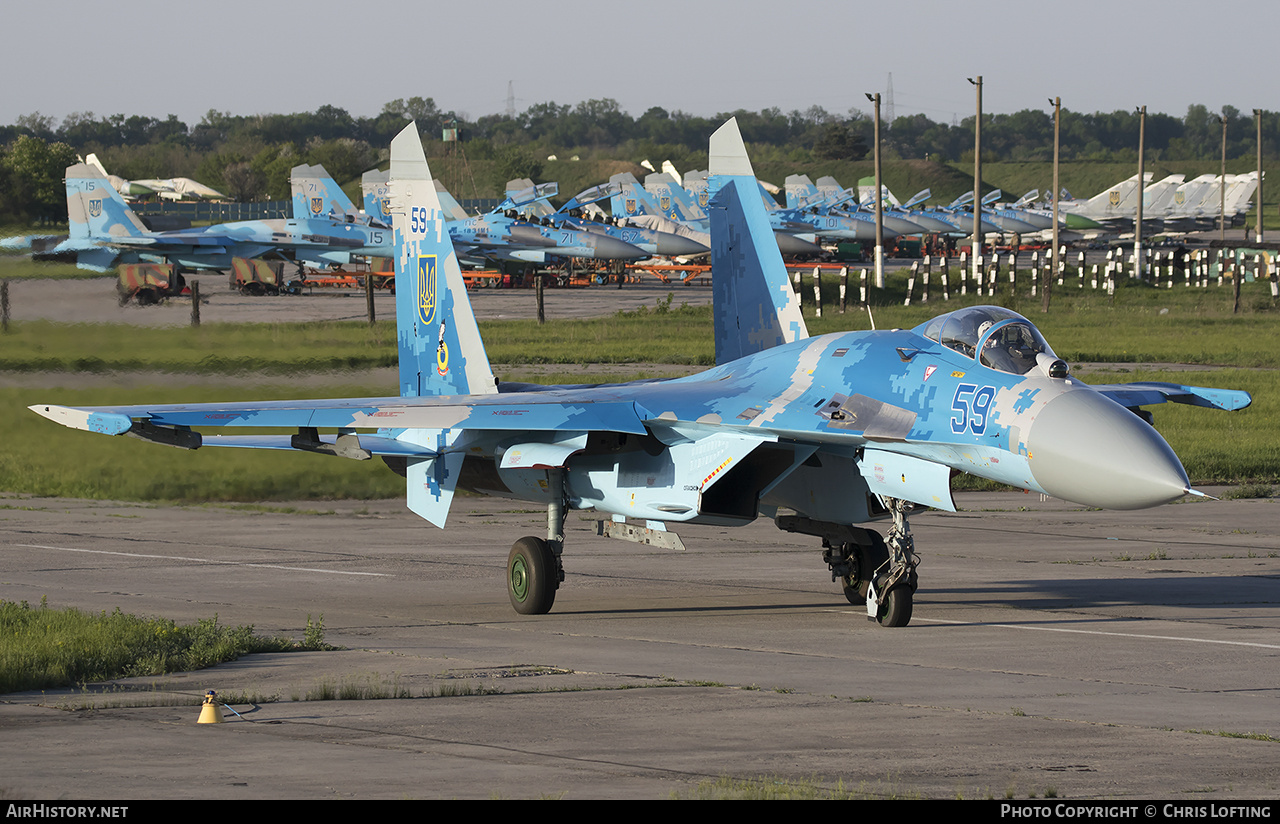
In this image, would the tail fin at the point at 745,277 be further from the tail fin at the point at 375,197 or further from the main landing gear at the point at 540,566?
the tail fin at the point at 375,197

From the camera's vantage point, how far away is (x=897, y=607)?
520 inches

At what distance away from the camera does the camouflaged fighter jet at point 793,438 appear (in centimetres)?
1158

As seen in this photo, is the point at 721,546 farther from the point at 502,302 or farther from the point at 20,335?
the point at 502,302

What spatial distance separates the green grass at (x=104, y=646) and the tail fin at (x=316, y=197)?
6085 centimetres

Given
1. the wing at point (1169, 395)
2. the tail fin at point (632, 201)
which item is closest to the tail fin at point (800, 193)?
the tail fin at point (632, 201)

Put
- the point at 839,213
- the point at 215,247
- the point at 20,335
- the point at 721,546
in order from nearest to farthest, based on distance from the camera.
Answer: the point at 721,546 < the point at 20,335 < the point at 215,247 < the point at 839,213

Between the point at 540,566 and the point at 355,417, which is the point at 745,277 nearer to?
the point at 540,566

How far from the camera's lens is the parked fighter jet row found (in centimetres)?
4941

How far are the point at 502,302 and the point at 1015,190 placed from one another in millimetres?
133037

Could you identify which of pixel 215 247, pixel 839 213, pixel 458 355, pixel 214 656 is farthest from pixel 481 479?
pixel 839 213

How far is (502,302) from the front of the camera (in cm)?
6147

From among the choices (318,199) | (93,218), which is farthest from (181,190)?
(93,218)

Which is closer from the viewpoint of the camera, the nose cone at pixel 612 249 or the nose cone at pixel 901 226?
the nose cone at pixel 612 249
